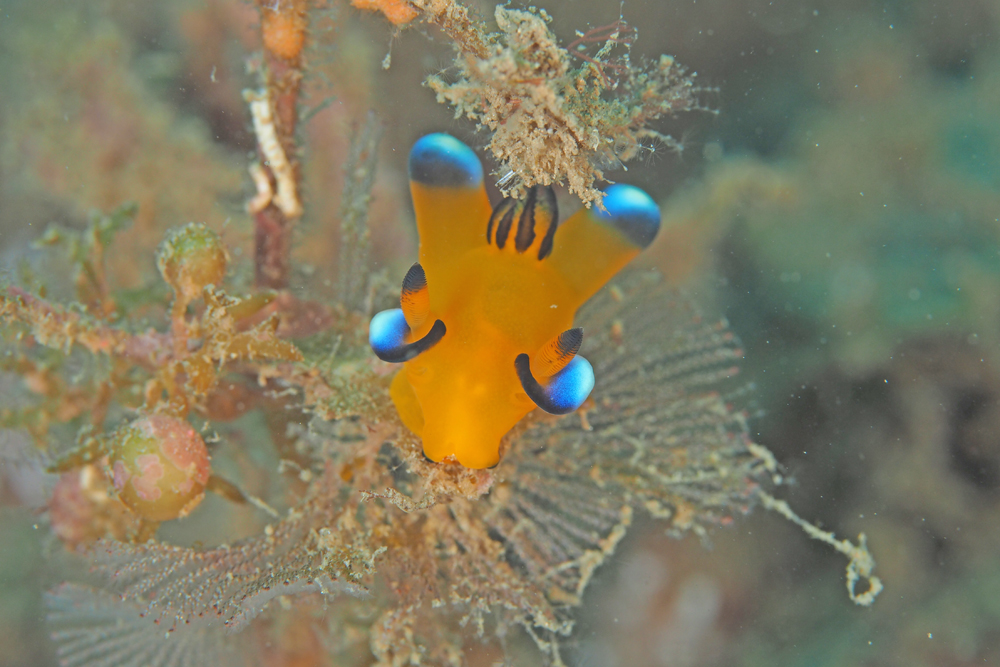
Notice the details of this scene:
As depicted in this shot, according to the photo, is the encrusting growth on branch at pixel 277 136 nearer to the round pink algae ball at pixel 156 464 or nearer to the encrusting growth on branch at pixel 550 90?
the encrusting growth on branch at pixel 550 90

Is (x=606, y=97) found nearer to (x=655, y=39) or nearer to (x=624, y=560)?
(x=655, y=39)

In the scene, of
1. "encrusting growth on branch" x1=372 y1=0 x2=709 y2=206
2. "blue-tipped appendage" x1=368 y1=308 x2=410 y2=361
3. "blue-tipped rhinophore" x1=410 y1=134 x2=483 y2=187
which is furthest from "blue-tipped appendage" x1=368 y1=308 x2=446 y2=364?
"blue-tipped rhinophore" x1=410 y1=134 x2=483 y2=187

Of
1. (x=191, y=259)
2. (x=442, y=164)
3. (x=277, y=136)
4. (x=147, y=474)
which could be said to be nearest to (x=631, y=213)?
(x=442, y=164)

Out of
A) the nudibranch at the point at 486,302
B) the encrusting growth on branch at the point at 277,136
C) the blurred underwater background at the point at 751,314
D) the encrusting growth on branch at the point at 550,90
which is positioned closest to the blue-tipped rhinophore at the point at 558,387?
the nudibranch at the point at 486,302

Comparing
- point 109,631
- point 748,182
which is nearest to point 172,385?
point 109,631

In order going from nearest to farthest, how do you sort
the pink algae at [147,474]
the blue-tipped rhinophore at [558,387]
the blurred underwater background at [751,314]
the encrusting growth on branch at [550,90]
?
the encrusting growth on branch at [550,90]
the blue-tipped rhinophore at [558,387]
the pink algae at [147,474]
the blurred underwater background at [751,314]

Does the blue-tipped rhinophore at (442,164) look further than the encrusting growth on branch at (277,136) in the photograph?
No
